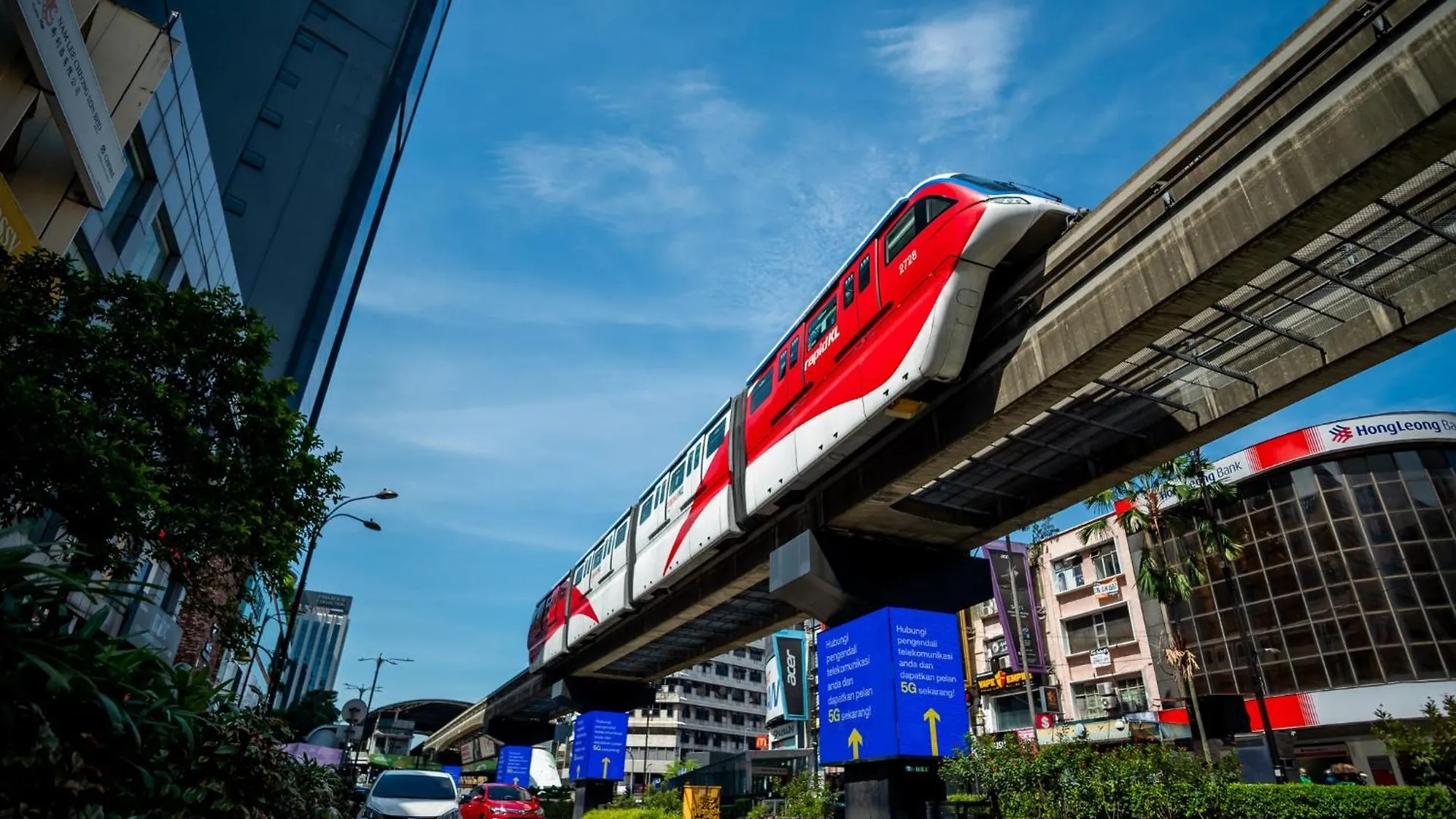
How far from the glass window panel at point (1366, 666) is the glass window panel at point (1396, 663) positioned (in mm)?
271

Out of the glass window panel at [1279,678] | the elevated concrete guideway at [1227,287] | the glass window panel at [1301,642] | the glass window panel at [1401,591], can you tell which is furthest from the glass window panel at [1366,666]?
the elevated concrete guideway at [1227,287]

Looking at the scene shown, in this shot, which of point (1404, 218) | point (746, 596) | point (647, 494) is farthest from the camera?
point (647, 494)

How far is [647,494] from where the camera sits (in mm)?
26203

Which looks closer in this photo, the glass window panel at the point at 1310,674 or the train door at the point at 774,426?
the train door at the point at 774,426

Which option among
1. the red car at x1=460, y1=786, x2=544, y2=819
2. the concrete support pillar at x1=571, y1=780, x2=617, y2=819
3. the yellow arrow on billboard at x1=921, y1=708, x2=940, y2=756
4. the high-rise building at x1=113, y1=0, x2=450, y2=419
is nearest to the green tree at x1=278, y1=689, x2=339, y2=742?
the high-rise building at x1=113, y1=0, x2=450, y2=419

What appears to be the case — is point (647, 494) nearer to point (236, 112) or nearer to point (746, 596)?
point (746, 596)

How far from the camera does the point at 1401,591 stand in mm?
33625

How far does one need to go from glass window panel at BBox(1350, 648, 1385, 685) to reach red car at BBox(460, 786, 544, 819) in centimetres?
3480

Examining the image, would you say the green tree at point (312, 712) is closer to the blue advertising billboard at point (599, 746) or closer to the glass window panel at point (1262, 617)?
the blue advertising billboard at point (599, 746)

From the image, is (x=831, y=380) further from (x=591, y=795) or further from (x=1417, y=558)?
(x=1417, y=558)

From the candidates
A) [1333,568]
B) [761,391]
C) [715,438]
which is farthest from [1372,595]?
[761,391]

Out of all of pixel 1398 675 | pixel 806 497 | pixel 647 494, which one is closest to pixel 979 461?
pixel 806 497

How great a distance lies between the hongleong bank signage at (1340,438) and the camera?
35906 mm

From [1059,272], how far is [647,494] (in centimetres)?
1722
